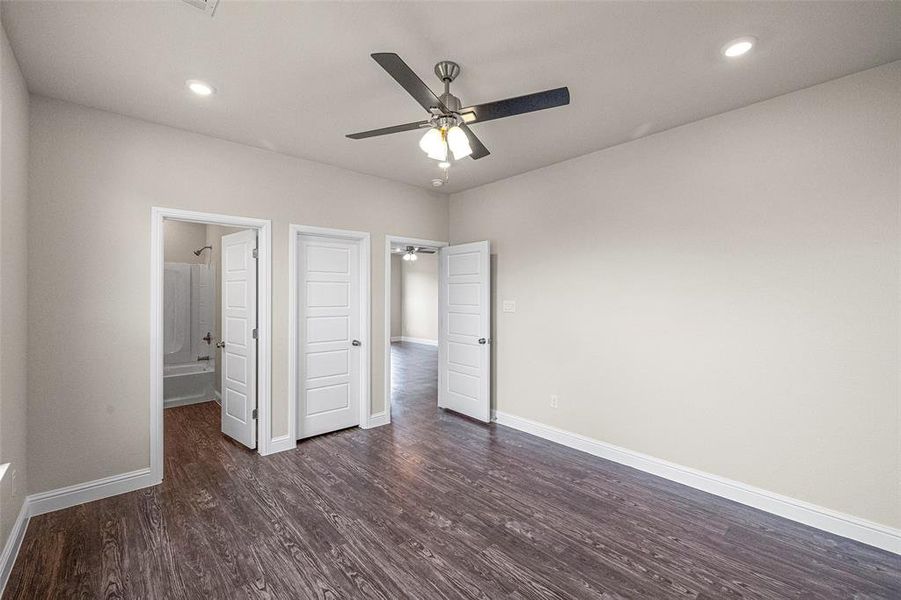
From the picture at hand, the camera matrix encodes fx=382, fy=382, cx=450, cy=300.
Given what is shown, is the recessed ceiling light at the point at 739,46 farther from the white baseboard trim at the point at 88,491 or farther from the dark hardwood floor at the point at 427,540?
the white baseboard trim at the point at 88,491

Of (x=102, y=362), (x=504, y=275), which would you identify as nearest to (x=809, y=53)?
(x=504, y=275)

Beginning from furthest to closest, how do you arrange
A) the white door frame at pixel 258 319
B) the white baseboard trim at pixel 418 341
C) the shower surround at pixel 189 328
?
the white baseboard trim at pixel 418 341 < the shower surround at pixel 189 328 < the white door frame at pixel 258 319

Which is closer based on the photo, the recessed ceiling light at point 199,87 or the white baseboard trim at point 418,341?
the recessed ceiling light at point 199,87

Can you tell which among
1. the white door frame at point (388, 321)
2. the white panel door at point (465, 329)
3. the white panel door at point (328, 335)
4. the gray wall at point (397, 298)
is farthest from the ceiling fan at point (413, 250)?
the gray wall at point (397, 298)

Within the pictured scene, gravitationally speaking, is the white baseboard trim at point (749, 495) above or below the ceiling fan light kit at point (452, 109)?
below

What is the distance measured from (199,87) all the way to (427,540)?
10.7 feet

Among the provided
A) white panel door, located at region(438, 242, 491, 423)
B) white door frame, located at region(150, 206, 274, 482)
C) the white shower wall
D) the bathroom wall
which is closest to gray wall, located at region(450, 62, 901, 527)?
white panel door, located at region(438, 242, 491, 423)

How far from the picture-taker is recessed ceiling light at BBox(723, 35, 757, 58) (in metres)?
2.05

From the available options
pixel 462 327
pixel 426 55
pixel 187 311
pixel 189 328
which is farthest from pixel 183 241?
pixel 426 55

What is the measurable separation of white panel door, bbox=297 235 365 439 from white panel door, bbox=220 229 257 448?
421 millimetres

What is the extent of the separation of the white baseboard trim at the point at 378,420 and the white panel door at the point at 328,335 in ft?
0.50

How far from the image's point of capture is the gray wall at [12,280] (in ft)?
6.56

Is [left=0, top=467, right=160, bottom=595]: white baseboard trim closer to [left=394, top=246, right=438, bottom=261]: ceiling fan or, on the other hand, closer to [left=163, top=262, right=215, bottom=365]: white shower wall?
[left=163, top=262, right=215, bottom=365]: white shower wall

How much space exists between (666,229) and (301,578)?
3525mm
